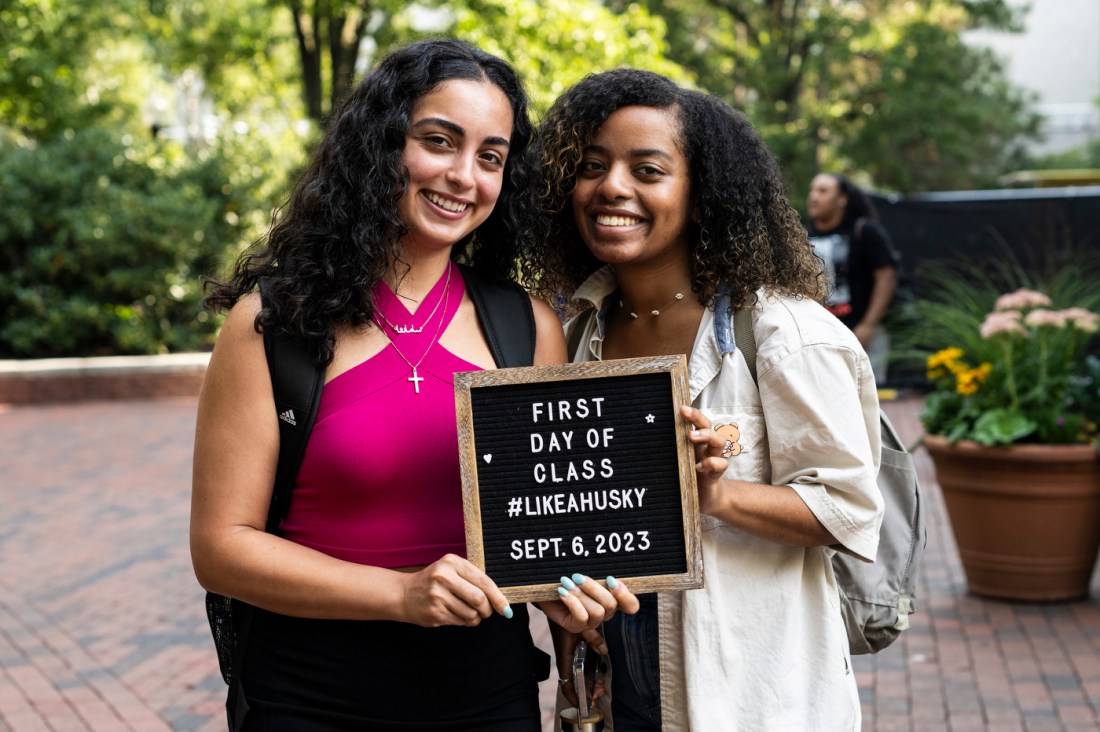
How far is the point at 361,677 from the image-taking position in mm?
2248

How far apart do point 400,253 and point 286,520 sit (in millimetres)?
539

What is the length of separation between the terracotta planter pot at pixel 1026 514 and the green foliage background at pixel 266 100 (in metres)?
4.65

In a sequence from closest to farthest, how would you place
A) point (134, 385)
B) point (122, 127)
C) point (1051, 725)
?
point (1051, 725) → point (134, 385) → point (122, 127)

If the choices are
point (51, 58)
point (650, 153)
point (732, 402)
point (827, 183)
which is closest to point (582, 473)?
A: point (732, 402)

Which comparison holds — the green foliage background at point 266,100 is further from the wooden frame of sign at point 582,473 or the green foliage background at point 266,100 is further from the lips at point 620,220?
the wooden frame of sign at point 582,473

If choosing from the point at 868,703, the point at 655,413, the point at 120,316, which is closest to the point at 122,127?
the point at 120,316

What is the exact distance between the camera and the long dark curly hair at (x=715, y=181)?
2.49 metres

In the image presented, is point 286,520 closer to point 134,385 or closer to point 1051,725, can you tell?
point 1051,725

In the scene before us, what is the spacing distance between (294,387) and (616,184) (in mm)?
760

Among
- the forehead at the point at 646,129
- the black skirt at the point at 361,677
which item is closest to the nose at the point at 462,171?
the forehead at the point at 646,129

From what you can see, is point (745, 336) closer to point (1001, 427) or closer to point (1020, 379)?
point (1001, 427)

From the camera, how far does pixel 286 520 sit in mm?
2244

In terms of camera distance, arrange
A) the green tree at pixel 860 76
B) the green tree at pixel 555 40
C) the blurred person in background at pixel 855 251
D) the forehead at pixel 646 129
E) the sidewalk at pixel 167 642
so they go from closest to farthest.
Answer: the forehead at pixel 646 129
the sidewalk at pixel 167 642
the blurred person in background at pixel 855 251
the green tree at pixel 555 40
the green tree at pixel 860 76

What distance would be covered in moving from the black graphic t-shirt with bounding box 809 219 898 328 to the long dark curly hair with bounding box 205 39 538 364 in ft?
22.0
